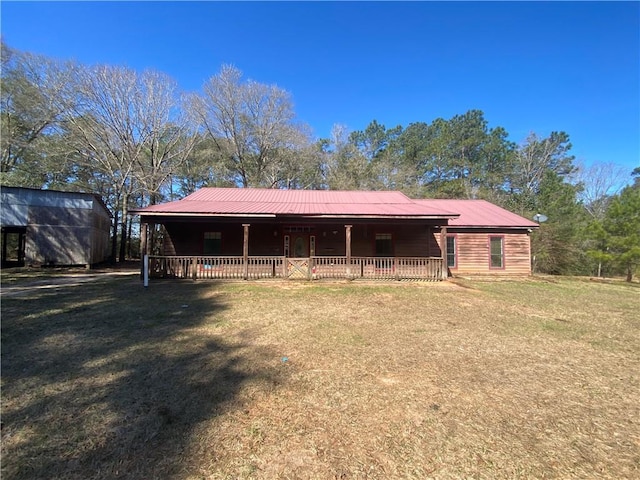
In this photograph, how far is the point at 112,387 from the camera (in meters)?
3.66

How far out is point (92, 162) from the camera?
85.1 feet

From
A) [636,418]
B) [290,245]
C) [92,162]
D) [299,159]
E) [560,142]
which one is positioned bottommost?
[636,418]

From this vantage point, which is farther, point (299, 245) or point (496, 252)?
point (496, 252)

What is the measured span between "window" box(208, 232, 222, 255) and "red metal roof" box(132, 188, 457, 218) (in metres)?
1.58

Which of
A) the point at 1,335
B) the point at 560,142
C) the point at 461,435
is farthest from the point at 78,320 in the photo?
the point at 560,142

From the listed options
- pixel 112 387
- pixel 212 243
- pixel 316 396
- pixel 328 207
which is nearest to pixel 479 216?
pixel 328 207

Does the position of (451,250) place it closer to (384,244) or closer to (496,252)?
(496,252)

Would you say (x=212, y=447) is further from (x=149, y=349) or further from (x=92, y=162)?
(x=92, y=162)

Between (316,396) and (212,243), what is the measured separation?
1288 cm

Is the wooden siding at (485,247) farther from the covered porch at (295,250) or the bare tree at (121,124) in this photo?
the bare tree at (121,124)

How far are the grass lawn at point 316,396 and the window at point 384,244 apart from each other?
8561 mm

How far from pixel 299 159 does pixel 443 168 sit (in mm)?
15510

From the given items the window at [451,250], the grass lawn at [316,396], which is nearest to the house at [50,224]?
the grass lawn at [316,396]

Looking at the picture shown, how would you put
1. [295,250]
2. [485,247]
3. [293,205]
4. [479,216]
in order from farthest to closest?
[479,216]
[485,247]
[295,250]
[293,205]
